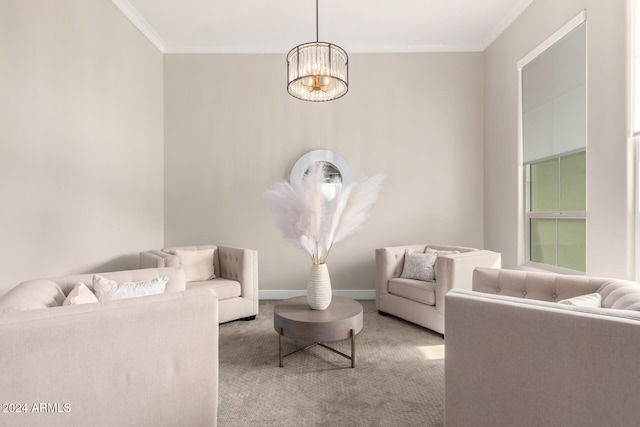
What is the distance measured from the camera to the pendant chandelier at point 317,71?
8.21 feet

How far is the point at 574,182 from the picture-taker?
2.82m

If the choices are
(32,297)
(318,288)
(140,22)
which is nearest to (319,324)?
(318,288)

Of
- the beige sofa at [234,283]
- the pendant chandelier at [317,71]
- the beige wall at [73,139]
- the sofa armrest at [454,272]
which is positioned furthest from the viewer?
the beige sofa at [234,283]

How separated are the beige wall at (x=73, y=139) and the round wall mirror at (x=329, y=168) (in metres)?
1.89

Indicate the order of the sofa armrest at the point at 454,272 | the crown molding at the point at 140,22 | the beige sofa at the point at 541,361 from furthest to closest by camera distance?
the crown molding at the point at 140,22
the sofa armrest at the point at 454,272
the beige sofa at the point at 541,361

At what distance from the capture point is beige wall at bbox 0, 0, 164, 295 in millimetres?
2219

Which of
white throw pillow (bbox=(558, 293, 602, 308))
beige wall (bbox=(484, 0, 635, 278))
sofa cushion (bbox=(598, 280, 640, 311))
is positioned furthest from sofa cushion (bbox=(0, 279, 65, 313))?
beige wall (bbox=(484, 0, 635, 278))

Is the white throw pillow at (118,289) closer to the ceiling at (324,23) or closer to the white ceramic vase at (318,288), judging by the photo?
the white ceramic vase at (318,288)

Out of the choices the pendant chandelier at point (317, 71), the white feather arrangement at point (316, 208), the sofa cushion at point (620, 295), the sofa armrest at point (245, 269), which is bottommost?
the sofa armrest at point (245, 269)

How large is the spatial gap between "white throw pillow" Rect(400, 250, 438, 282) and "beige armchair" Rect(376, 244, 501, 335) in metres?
0.07

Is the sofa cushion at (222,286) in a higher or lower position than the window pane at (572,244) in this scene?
lower

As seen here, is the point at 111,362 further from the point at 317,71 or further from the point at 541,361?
the point at 317,71

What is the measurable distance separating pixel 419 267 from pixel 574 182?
1.62 metres

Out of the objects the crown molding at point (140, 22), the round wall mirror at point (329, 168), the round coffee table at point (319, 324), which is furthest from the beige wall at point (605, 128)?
the crown molding at point (140, 22)
